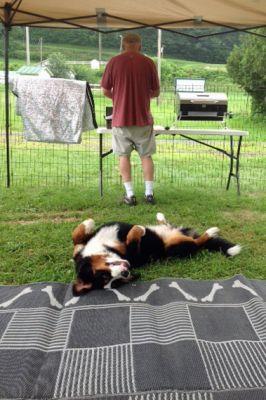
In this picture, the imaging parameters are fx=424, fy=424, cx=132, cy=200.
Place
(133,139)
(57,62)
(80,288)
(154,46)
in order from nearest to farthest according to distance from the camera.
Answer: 1. (80,288)
2. (133,139)
3. (154,46)
4. (57,62)

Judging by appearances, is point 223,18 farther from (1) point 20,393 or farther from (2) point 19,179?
(1) point 20,393

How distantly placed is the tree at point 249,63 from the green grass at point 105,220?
8915 millimetres

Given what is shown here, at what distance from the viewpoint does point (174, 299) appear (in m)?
2.75

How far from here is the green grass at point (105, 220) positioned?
3.22 metres

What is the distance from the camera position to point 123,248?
3154mm

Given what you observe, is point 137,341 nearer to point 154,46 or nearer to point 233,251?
point 233,251

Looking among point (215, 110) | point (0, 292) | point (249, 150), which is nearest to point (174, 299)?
point (0, 292)

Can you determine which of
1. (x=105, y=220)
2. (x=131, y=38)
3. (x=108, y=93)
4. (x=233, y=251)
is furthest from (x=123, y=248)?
(x=131, y=38)

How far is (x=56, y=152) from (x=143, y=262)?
574 centimetres

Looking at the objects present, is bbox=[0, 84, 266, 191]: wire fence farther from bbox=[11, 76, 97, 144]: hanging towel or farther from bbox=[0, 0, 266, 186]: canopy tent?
bbox=[0, 0, 266, 186]: canopy tent

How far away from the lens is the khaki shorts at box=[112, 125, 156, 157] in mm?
4816

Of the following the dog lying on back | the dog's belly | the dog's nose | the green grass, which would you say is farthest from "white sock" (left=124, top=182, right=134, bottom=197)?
the dog's nose

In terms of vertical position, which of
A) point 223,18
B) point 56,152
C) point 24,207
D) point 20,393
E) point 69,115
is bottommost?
point 20,393

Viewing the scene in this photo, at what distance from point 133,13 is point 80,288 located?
3.58 metres
